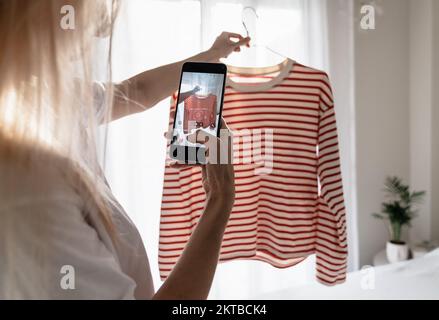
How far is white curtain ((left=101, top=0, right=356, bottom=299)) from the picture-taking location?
0.94 m

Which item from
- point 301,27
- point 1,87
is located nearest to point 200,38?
point 301,27

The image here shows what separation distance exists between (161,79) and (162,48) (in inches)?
12.0

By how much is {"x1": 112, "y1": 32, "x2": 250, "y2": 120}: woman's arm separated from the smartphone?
0.10 metres

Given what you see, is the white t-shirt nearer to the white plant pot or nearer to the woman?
the woman

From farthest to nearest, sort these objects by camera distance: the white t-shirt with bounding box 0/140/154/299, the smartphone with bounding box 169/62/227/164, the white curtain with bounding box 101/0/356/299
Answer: the white curtain with bounding box 101/0/356/299 → the smartphone with bounding box 169/62/227/164 → the white t-shirt with bounding box 0/140/154/299

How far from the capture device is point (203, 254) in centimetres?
45

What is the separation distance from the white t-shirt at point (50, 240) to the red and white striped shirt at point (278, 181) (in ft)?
1.36

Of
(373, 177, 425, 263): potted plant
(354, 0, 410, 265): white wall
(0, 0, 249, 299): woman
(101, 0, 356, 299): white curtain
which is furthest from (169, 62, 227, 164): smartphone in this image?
(373, 177, 425, 263): potted plant

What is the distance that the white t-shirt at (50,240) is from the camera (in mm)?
346

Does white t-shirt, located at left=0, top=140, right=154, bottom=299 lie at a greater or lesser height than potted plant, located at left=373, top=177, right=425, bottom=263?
greater

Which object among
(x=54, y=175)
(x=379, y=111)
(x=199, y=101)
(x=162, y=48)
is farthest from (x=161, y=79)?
(x=379, y=111)

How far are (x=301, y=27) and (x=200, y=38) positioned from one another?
0.28 meters

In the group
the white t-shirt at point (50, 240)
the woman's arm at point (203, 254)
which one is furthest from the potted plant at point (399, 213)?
the white t-shirt at point (50, 240)

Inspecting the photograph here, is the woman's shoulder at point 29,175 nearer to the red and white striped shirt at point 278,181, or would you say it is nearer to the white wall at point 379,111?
the red and white striped shirt at point 278,181
